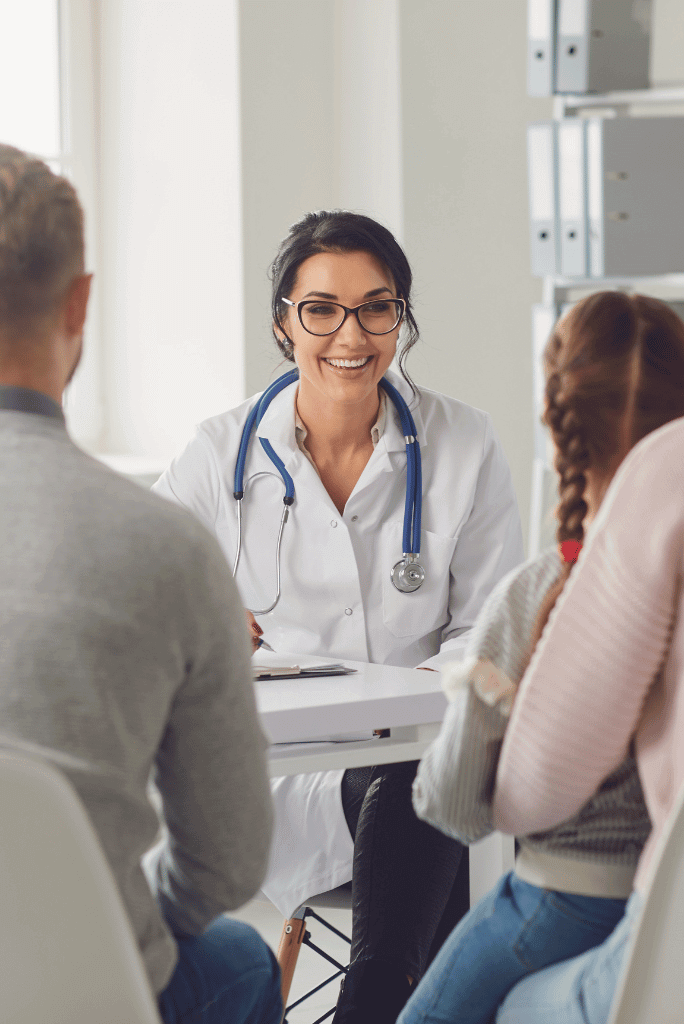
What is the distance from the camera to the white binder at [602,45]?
2.42 meters

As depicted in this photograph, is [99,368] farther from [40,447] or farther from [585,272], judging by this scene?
[40,447]

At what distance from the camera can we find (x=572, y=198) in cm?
250

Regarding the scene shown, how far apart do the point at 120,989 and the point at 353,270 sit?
1.35 m

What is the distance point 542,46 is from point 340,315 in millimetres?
932

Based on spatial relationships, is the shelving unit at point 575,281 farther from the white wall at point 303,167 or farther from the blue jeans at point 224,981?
the blue jeans at point 224,981

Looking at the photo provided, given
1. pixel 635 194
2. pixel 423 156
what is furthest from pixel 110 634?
pixel 423 156

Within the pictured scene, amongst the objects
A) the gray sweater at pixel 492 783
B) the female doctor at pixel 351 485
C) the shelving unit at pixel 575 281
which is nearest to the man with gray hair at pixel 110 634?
the gray sweater at pixel 492 783

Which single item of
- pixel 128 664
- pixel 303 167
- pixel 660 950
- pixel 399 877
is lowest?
pixel 399 877

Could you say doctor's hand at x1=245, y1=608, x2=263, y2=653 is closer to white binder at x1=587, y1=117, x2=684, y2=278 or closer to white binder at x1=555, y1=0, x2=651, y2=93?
white binder at x1=587, y1=117, x2=684, y2=278

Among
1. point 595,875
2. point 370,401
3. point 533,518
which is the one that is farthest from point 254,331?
point 595,875

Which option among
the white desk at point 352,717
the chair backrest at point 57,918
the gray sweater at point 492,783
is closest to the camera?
the chair backrest at point 57,918

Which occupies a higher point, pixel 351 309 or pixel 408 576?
pixel 351 309

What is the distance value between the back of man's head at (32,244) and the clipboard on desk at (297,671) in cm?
72

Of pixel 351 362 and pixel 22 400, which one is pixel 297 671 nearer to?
pixel 351 362
